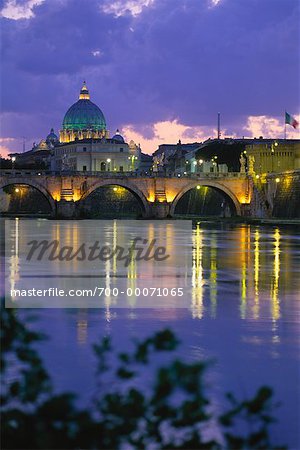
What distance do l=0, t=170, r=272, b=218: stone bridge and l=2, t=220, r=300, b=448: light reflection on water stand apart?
72632 mm

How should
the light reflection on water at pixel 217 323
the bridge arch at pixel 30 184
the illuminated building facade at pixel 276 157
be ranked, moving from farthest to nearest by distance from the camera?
the illuminated building facade at pixel 276 157, the bridge arch at pixel 30 184, the light reflection on water at pixel 217 323

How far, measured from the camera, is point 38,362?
5.59 m

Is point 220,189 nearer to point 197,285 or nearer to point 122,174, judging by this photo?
point 122,174

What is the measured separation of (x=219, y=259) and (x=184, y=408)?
2961 centimetres

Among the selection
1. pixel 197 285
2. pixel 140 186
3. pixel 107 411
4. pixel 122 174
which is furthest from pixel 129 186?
pixel 107 411

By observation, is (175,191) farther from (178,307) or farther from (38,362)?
(38,362)

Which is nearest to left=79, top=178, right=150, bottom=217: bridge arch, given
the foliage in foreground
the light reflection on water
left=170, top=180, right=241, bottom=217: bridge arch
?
left=170, top=180, right=241, bottom=217: bridge arch

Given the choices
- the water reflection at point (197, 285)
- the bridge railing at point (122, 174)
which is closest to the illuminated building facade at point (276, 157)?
the bridge railing at point (122, 174)

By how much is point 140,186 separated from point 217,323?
297 ft

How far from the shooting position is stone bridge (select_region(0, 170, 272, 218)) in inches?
4097

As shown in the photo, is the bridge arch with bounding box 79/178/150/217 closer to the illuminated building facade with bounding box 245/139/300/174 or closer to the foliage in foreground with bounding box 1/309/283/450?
the illuminated building facade with bounding box 245/139/300/174

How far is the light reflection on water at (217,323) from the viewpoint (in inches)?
497

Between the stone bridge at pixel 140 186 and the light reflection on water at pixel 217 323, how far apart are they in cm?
7263

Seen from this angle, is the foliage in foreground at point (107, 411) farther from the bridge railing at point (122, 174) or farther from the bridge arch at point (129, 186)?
the bridge arch at point (129, 186)
